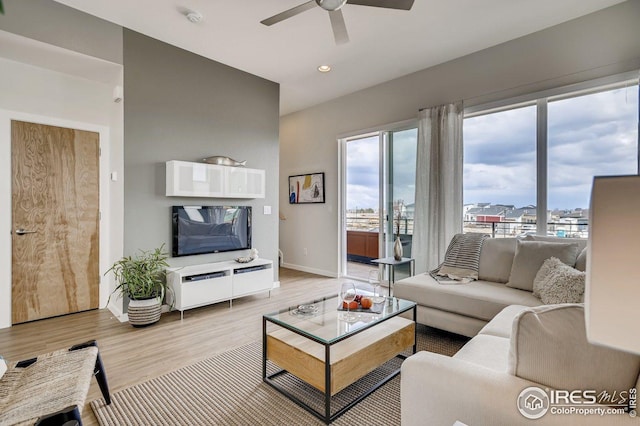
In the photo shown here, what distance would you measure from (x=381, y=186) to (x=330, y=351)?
128 inches

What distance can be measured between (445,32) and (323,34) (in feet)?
4.20

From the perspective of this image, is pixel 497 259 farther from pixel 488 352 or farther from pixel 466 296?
pixel 488 352

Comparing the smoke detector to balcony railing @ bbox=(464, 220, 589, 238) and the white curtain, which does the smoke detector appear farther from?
balcony railing @ bbox=(464, 220, 589, 238)

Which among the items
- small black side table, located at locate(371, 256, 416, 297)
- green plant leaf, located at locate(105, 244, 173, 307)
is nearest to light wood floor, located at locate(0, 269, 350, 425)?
green plant leaf, located at locate(105, 244, 173, 307)

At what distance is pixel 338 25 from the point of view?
2.62 m

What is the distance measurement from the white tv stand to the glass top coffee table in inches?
55.8

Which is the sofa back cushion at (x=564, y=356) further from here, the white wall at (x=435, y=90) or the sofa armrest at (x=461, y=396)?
the white wall at (x=435, y=90)

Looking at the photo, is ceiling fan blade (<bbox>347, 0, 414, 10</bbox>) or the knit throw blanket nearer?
ceiling fan blade (<bbox>347, 0, 414, 10</bbox>)

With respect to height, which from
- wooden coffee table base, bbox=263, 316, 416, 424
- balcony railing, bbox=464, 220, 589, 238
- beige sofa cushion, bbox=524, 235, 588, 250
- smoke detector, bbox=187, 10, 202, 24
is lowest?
wooden coffee table base, bbox=263, 316, 416, 424

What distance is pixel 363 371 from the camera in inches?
77.2

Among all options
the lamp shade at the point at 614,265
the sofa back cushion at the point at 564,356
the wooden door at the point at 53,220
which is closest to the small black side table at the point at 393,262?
the sofa back cushion at the point at 564,356

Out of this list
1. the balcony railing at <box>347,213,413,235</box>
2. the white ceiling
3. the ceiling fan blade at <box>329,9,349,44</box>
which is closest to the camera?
the ceiling fan blade at <box>329,9,349,44</box>

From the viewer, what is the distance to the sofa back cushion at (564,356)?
0.90 m

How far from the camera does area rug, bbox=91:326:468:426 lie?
5.85ft
